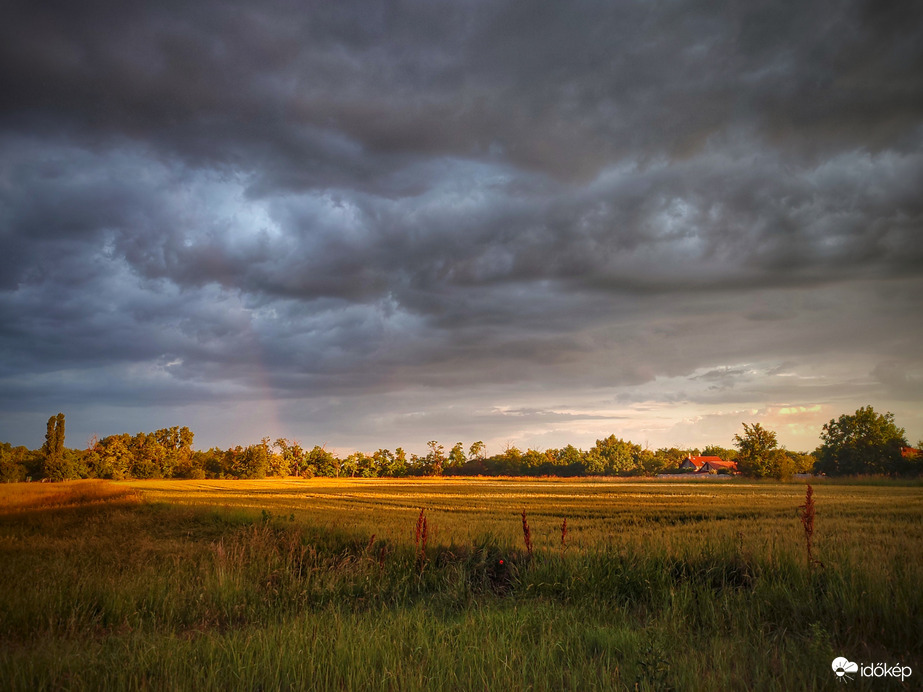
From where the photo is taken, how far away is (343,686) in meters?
4.54

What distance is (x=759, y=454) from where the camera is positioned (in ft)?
194

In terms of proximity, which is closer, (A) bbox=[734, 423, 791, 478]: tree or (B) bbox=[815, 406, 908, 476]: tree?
(B) bbox=[815, 406, 908, 476]: tree

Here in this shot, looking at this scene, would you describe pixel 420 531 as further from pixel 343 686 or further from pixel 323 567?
pixel 343 686

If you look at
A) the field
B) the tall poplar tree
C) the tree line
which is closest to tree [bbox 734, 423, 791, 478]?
the tree line

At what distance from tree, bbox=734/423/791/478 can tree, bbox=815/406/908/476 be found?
689cm

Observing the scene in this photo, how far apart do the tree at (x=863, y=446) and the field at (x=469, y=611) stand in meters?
31.2

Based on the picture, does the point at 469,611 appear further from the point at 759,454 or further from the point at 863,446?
the point at 759,454

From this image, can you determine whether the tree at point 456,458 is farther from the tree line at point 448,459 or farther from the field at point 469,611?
the field at point 469,611

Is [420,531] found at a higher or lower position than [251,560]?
higher

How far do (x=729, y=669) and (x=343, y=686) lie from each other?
348 cm

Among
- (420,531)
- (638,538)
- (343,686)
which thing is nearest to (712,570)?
(638,538)

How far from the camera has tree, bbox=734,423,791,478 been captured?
188ft

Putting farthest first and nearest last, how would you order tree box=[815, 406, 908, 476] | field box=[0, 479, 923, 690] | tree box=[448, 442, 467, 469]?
1. tree box=[448, 442, 467, 469]
2. tree box=[815, 406, 908, 476]
3. field box=[0, 479, 923, 690]

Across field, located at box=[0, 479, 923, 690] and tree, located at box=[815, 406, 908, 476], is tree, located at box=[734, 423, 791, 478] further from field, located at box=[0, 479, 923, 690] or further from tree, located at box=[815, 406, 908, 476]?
field, located at box=[0, 479, 923, 690]
